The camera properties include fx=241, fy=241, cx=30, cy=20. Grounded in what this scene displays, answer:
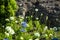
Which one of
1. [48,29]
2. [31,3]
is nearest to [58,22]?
[48,29]

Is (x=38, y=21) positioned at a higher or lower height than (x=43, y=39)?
higher

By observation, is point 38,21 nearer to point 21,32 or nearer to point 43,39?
point 43,39

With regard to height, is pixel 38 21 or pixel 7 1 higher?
pixel 7 1

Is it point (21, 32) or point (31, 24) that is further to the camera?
point (31, 24)

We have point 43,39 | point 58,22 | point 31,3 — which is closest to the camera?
point 43,39

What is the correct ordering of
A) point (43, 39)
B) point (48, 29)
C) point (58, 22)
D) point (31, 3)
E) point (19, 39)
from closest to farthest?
point (19, 39) < point (43, 39) < point (48, 29) < point (58, 22) < point (31, 3)

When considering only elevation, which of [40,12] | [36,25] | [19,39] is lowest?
[19,39]

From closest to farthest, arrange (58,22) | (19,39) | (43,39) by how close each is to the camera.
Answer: (19,39) → (43,39) → (58,22)

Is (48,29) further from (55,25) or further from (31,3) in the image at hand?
(31,3)

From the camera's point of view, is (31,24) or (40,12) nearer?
(31,24)

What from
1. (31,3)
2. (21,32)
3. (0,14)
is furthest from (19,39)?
(31,3)

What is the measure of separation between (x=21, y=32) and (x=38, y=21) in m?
1.44

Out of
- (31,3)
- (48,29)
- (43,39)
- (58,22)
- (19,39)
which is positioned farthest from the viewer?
(31,3)

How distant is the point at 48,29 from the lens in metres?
8.47
